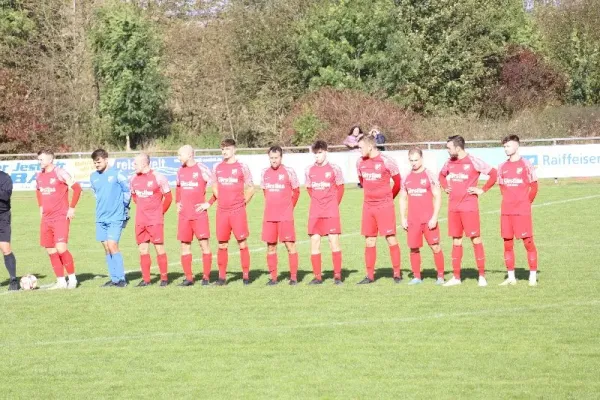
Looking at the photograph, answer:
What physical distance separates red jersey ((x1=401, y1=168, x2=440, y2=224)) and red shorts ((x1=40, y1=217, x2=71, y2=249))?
5164mm

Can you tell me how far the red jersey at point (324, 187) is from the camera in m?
16.1

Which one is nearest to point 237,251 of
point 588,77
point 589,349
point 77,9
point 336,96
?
point 589,349

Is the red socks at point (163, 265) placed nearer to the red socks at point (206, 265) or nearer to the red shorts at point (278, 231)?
the red socks at point (206, 265)

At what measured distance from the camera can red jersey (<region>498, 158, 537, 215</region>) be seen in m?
15.2

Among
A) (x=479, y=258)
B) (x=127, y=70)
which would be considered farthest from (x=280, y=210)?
(x=127, y=70)

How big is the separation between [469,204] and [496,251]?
4835 mm

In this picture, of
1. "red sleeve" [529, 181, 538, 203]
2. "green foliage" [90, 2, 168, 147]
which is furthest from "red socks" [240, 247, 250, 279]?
"green foliage" [90, 2, 168, 147]

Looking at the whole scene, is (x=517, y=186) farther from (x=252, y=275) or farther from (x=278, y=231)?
(x=252, y=275)

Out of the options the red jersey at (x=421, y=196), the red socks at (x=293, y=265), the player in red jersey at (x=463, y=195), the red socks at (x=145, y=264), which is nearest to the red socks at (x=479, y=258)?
the player in red jersey at (x=463, y=195)

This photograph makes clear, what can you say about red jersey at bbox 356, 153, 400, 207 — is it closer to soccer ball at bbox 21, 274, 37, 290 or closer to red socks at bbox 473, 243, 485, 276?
red socks at bbox 473, 243, 485, 276

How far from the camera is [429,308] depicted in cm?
1353

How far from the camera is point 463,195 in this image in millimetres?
15312

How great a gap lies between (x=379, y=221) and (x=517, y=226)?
198 cm

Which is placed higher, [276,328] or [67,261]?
[67,261]
